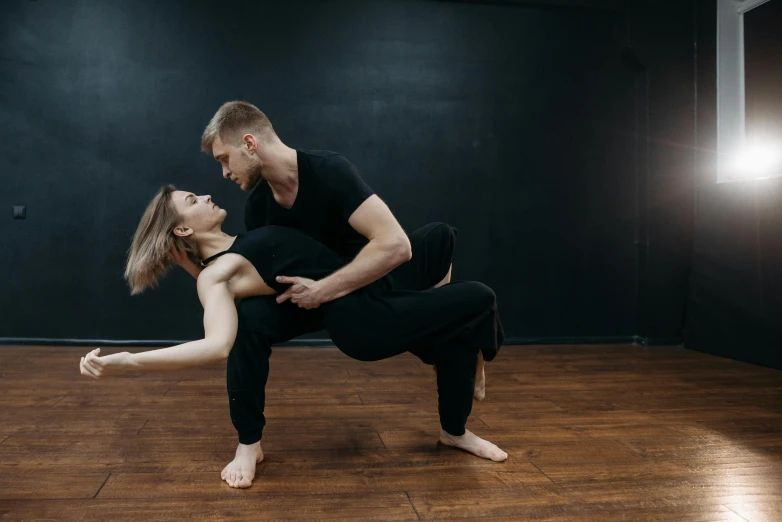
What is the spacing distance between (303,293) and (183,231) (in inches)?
16.7

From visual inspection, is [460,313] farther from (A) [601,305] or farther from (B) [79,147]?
(B) [79,147]

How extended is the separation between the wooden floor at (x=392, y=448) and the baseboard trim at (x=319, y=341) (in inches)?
29.8

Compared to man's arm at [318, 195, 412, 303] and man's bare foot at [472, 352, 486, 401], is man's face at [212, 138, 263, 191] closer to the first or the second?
man's arm at [318, 195, 412, 303]

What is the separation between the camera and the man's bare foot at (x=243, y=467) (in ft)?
4.93

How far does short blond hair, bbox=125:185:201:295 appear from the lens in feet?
5.30

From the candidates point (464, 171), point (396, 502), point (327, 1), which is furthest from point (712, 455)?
point (327, 1)

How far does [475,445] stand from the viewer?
5.73 feet

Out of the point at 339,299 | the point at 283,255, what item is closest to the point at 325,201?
the point at 283,255

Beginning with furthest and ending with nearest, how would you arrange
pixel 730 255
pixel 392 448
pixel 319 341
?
pixel 319 341, pixel 730 255, pixel 392 448

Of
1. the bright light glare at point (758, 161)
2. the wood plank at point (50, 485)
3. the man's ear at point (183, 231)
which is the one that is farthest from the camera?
the bright light glare at point (758, 161)

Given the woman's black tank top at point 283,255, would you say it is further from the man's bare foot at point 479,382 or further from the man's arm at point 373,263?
the man's bare foot at point 479,382

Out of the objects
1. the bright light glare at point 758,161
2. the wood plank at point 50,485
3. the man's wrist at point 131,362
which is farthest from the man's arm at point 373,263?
the bright light glare at point 758,161

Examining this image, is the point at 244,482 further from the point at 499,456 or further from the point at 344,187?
the point at 344,187

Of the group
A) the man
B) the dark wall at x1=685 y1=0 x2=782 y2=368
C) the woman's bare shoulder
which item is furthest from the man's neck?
the dark wall at x1=685 y1=0 x2=782 y2=368
